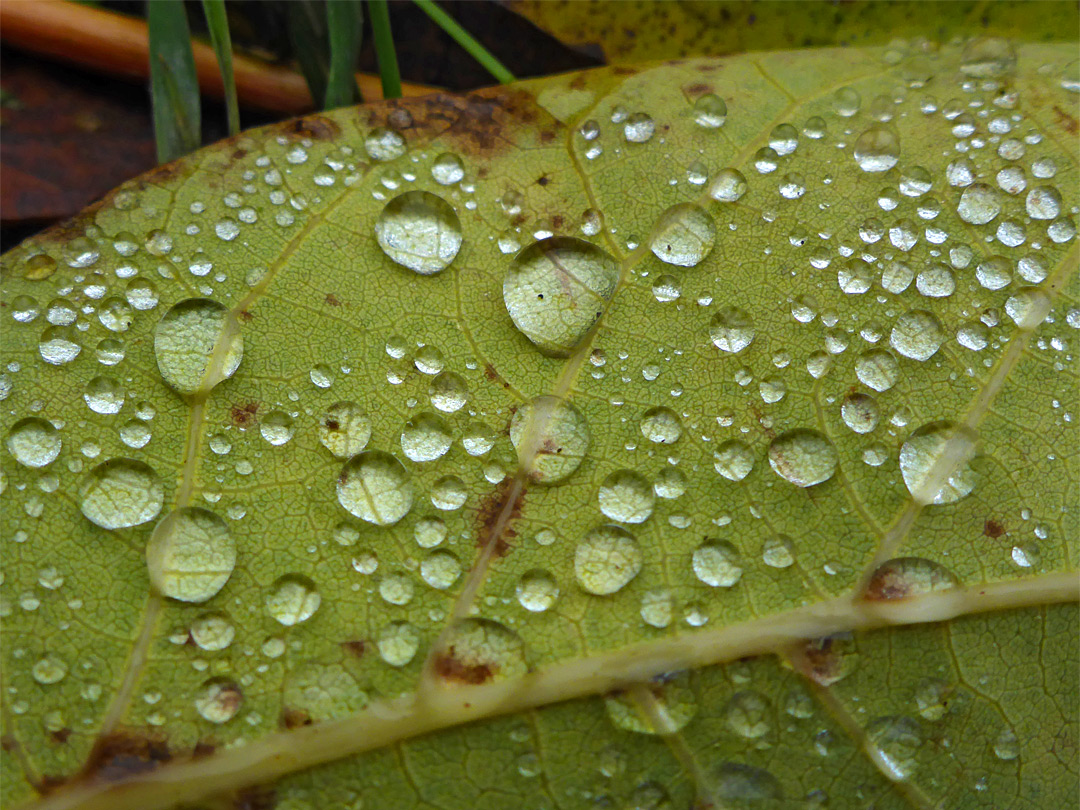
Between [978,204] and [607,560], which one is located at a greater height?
[978,204]

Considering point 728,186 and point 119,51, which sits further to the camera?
point 119,51

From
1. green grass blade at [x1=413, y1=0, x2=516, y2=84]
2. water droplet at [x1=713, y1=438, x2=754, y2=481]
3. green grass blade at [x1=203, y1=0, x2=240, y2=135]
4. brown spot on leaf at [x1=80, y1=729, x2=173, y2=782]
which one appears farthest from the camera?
green grass blade at [x1=413, y1=0, x2=516, y2=84]

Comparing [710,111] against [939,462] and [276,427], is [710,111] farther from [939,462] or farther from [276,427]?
[276,427]

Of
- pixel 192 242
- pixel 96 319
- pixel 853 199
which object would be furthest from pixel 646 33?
→ pixel 96 319

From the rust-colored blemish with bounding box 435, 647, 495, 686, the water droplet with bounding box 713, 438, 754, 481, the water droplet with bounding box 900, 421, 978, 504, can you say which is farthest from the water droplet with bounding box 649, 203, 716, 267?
the rust-colored blemish with bounding box 435, 647, 495, 686

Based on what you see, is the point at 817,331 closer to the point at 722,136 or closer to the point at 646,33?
the point at 722,136

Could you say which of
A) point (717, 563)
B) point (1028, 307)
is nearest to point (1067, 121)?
point (1028, 307)

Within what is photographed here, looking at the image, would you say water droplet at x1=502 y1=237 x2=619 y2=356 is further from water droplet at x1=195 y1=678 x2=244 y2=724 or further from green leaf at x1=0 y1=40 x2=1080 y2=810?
water droplet at x1=195 y1=678 x2=244 y2=724
